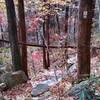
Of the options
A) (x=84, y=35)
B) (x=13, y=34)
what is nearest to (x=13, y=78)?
(x=13, y=34)

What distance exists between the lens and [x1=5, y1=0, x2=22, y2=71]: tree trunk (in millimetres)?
10577

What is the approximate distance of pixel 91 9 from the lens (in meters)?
6.19

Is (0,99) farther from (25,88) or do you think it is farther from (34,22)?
(34,22)

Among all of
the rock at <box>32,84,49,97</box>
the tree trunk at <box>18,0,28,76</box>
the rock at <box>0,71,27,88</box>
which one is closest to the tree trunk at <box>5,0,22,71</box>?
the tree trunk at <box>18,0,28,76</box>

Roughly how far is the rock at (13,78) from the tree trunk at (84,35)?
14.5 ft

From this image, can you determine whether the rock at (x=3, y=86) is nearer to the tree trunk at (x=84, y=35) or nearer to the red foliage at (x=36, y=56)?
the tree trunk at (x=84, y=35)

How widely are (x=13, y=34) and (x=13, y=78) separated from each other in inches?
71.9

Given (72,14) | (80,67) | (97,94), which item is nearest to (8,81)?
(80,67)

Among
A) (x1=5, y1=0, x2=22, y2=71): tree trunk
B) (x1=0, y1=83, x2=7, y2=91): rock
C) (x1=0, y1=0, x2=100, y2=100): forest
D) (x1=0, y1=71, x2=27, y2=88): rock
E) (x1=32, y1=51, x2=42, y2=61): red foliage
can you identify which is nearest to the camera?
(x1=0, y1=0, x2=100, y2=100): forest

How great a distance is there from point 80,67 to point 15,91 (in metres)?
4.03

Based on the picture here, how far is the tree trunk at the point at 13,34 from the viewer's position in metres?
10.6

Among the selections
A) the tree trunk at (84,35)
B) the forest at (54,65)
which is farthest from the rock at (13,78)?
the tree trunk at (84,35)

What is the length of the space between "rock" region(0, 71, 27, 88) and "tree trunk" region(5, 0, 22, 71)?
55 cm

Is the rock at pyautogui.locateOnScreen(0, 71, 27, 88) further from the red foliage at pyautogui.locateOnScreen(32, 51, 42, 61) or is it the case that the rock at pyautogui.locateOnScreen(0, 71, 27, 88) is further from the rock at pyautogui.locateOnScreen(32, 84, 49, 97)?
the red foliage at pyautogui.locateOnScreen(32, 51, 42, 61)
